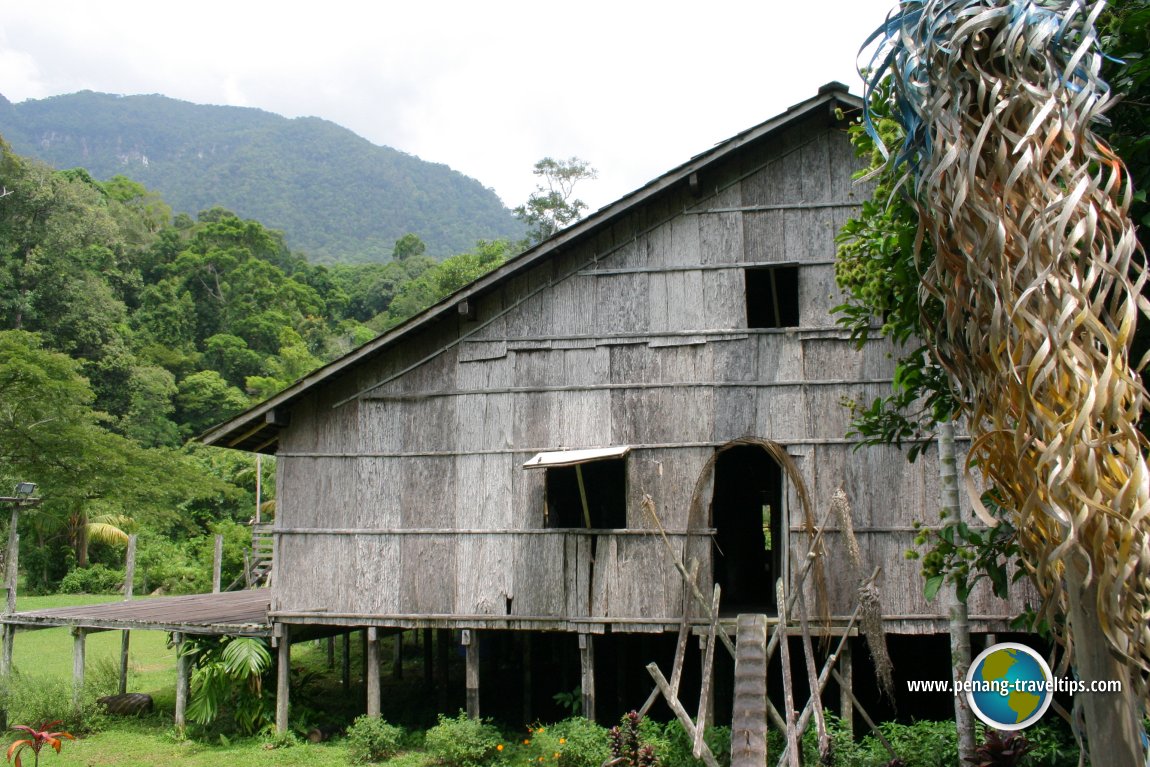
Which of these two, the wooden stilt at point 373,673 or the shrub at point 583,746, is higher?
the wooden stilt at point 373,673

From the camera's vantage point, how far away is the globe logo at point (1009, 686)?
3.11 metres

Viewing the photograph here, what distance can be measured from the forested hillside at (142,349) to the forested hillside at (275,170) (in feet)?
158

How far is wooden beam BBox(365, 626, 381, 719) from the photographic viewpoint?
12594 mm

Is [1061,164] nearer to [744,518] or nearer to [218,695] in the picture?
[218,695]

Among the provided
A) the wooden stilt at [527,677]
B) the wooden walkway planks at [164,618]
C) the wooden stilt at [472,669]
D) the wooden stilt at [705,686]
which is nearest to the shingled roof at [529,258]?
the wooden walkway planks at [164,618]

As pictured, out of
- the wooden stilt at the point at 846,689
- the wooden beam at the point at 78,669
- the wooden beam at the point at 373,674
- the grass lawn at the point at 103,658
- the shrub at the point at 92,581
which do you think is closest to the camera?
the wooden stilt at the point at 846,689

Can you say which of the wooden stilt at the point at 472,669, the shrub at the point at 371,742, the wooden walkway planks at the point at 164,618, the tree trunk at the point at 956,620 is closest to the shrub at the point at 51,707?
the wooden walkway planks at the point at 164,618

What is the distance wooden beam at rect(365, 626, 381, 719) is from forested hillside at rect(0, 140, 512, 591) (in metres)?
17.6

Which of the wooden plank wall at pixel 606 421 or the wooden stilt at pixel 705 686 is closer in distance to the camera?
the wooden stilt at pixel 705 686

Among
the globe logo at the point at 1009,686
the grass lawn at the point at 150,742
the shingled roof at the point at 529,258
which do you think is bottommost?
the grass lawn at the point at 150,742

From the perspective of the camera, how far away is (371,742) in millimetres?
12016

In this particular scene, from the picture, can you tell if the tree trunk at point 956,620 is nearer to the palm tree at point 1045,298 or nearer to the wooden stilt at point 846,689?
the wooden stilt at point 846,689

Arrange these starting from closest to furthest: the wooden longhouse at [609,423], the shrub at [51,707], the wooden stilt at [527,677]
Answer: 1. the wooden longhouse at [609,423]
2. the shrub at [51,707]
3. the wooden stilt at [527,677]

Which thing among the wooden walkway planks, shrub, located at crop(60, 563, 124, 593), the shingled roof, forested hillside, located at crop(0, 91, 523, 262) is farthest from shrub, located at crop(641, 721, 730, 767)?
forested hillside, located at crop(0, 91, 523, 262)
